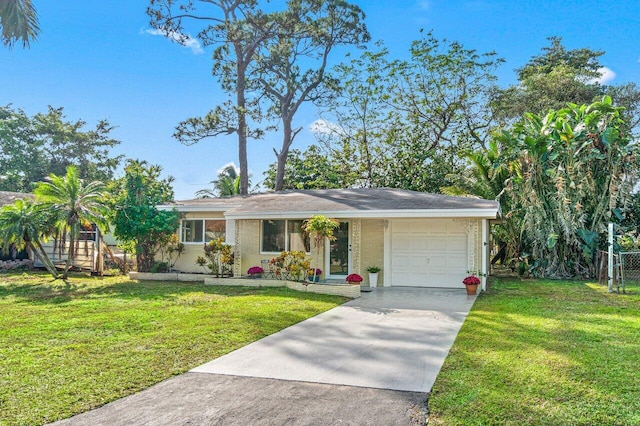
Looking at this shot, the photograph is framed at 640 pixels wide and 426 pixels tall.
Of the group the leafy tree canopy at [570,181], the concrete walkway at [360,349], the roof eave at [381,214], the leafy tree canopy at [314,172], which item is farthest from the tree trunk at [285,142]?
the concrete walkway at [360,349]

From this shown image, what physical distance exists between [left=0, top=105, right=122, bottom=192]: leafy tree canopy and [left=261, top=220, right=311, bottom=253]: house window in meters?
26.1

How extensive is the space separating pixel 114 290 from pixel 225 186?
717 inches

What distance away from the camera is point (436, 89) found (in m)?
26.1

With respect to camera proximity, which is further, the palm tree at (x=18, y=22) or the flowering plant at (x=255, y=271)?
A: the flowering plant at (x=255, y=271)

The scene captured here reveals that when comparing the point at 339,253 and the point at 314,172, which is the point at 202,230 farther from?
the point at 314,172

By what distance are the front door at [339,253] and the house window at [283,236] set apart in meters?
0.74

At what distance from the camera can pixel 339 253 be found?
48.3 ft

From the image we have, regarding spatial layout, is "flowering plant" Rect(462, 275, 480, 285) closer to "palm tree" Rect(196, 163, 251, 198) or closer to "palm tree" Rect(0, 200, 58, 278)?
"palm tree" Rect(0, 200, 58, 278)

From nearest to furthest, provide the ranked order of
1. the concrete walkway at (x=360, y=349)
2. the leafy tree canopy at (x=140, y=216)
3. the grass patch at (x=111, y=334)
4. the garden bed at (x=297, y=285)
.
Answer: the grass patch at (x=111, y=334) → the concrete walkway at (x=360, y=349) → the garden bed at (x=297, y=285) → the leafy tree canopy at (x=140, y=216)

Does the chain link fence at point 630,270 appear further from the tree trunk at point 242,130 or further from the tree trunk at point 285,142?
the tree trunk at point 242,130

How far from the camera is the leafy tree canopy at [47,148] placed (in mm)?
33812

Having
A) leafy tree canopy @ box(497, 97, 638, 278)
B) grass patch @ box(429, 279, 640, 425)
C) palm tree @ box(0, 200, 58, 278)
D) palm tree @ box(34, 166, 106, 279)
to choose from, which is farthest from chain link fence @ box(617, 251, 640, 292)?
palm tree @ box(0, 200, 58, 278)

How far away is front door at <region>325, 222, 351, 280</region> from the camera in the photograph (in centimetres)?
1463

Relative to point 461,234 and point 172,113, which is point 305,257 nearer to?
point 461,234
